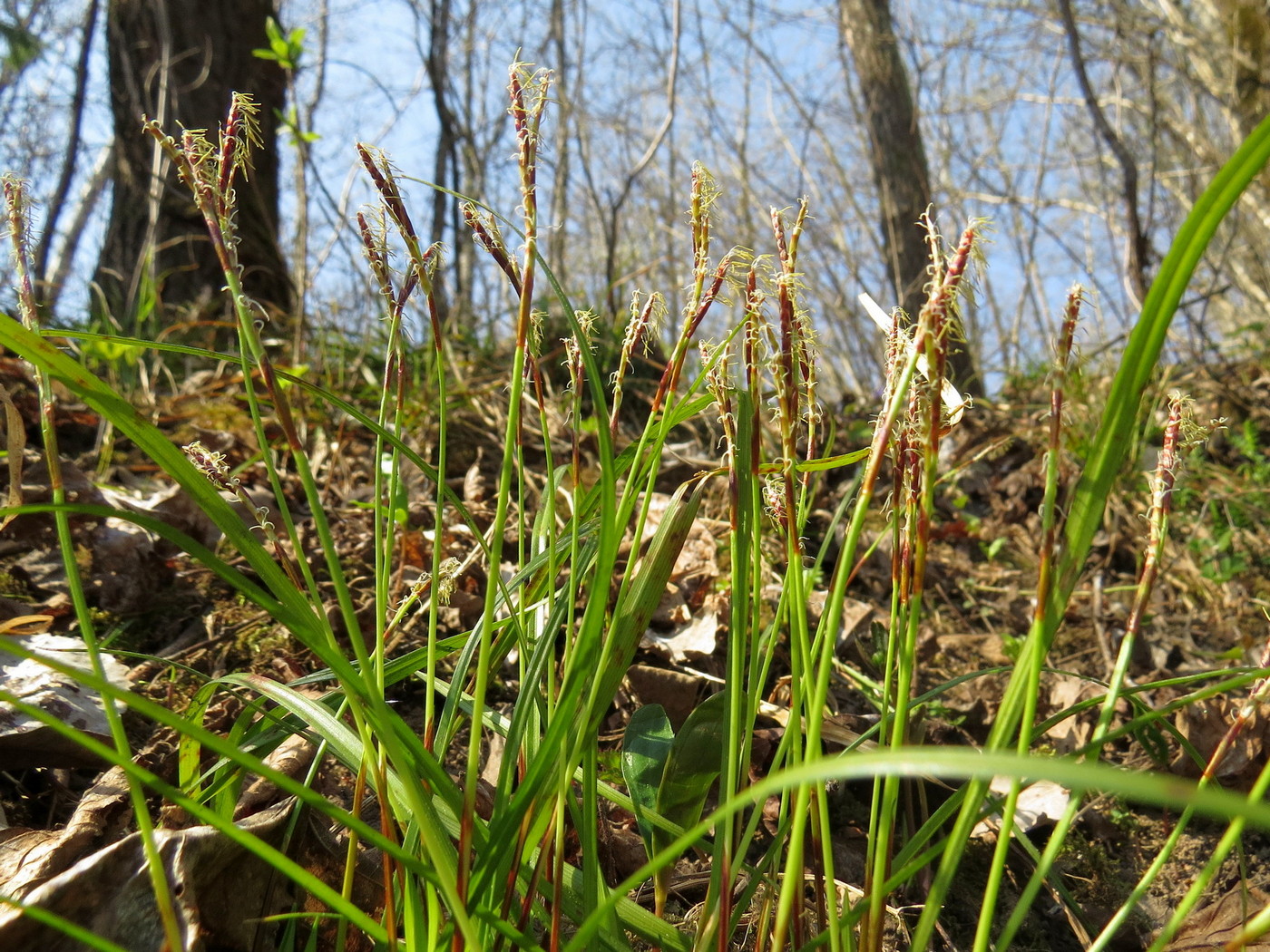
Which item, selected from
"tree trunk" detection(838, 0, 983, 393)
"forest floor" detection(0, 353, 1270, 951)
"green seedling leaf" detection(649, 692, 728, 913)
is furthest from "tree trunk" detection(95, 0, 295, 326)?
"green seedling leaf" detection(649, 692, 728, 913)

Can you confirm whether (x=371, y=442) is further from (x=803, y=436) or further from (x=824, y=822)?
(x=824, y=822)

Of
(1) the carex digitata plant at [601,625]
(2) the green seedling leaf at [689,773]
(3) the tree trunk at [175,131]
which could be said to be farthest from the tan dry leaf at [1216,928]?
(3) the tree trunk at [175,131]

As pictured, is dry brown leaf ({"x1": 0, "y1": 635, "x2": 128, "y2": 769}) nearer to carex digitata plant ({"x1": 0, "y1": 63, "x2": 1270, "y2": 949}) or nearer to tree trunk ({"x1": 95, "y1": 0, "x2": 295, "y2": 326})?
carex digitata plant ({"x1": 0, "y1": 63, "x2": 1270, "y2": 949})

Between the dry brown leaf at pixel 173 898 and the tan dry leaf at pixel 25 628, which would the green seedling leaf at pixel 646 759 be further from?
the tan dry leaf at pixel 25 628

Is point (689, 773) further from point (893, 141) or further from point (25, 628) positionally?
point (893, 141)

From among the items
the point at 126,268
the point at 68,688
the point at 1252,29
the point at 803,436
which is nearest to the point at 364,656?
the point at 68,688

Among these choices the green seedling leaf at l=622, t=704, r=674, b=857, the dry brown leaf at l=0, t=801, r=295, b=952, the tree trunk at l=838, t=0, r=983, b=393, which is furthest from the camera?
the tree trunk at l=838, t=0, r=983, b=393
